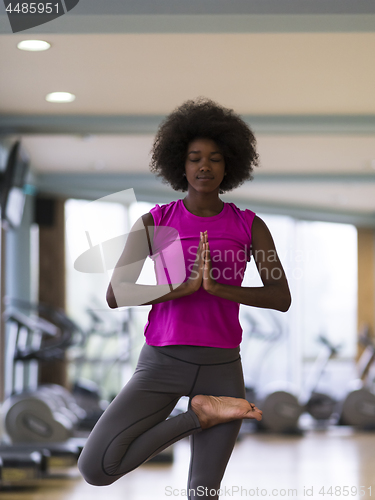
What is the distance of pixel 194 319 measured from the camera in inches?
75.4

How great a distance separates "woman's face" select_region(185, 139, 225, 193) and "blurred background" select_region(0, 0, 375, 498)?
364 mm

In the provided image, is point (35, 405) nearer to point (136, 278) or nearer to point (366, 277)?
point (136, 278)

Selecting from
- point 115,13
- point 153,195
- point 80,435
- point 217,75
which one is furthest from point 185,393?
point 153,195

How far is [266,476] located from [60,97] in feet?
9.90

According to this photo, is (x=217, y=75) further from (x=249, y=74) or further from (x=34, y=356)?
(x=34, y=356)

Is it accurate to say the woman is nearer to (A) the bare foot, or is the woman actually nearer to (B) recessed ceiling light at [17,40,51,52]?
(A) the bare foot

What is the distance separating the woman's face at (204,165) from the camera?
6.33 feet

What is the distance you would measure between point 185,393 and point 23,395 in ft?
11.3

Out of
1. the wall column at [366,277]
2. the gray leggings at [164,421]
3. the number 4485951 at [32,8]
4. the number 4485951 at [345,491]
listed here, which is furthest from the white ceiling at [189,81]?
the wall column at [366,277]

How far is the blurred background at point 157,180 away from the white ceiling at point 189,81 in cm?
2

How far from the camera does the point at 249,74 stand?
156 inches

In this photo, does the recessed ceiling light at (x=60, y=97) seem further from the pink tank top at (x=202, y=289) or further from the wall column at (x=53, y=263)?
the wall column at (x=53, y=263)

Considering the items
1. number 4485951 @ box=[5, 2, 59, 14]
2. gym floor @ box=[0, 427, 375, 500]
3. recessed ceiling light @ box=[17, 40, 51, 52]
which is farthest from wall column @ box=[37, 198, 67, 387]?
number 4485951 @ box=[5, 2, 59, 14]

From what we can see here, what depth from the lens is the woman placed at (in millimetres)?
1854
